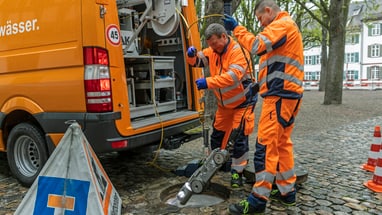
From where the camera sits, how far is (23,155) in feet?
14.2

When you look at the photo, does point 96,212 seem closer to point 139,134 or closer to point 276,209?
point 139,134

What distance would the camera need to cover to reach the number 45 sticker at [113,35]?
358cm

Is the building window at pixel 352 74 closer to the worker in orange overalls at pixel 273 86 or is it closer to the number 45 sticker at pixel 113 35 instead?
the worker in orange overalls at pixel 273 86

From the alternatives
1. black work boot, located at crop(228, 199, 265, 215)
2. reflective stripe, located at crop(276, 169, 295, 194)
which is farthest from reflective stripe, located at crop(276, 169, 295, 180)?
black work boot, located at crop(228, 199, 265, 215)

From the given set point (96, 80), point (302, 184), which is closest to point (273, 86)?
point (302, 184)

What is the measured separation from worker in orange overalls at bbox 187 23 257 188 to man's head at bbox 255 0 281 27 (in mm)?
593

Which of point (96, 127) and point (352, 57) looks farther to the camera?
point (352, 57)

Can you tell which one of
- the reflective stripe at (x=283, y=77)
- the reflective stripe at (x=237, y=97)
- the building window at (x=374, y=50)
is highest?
the building window at (x=374, y=50)

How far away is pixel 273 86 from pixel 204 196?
5.34 feet

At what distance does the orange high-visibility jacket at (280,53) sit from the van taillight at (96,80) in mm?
1342

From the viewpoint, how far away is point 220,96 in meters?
4.09

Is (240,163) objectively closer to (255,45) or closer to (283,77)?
(283,77)

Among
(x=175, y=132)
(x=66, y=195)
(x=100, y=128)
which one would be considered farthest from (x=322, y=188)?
(x=66, y=195)

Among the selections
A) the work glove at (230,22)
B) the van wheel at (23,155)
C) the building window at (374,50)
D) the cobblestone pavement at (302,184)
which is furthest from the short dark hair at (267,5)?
Result: the building window at (374,50)
